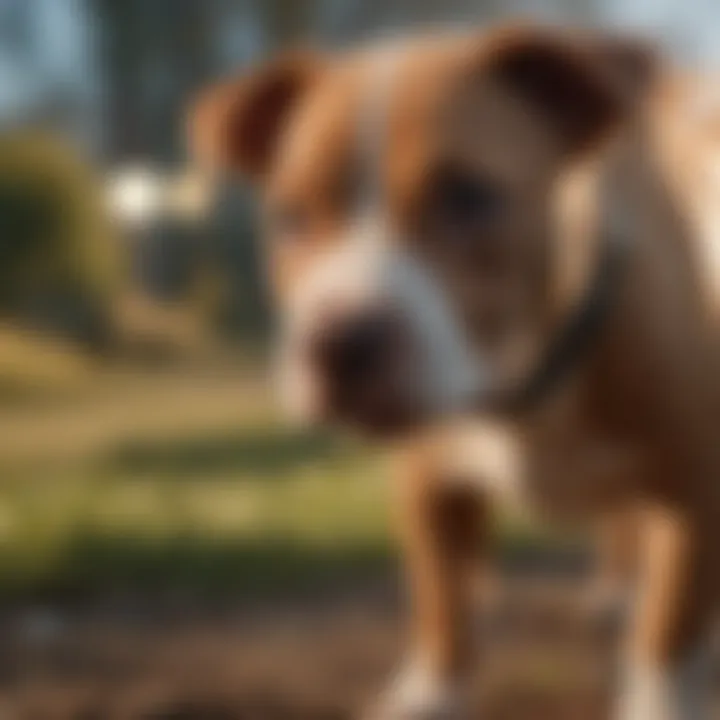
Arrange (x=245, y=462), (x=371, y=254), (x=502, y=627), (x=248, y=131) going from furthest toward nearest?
(x=245, y=462)
(x=502, y=627)
(x=248, y=131)
(x=371, y=254)

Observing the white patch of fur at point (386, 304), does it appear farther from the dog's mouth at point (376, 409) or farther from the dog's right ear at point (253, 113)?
the dog's right ear at point (253, 113)

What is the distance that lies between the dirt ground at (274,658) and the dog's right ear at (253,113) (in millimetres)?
321

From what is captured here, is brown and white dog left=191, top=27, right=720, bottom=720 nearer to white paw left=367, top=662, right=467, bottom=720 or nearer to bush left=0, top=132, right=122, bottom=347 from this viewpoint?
white paw left=367, top=662, right=467, bottom=720

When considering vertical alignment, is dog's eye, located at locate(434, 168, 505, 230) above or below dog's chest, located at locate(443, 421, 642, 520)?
above

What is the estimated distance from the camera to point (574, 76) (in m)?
0.80

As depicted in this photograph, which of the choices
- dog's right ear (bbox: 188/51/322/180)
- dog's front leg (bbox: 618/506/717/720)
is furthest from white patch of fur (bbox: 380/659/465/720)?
dog's right ear (bbox: 188/51/322/180)

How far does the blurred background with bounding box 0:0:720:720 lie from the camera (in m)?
1.00

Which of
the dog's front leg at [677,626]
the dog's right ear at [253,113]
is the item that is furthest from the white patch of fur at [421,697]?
the dog's right ear at [253,113]

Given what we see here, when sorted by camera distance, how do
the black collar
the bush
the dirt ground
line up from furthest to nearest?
the bush → the dirt ground → the black collar

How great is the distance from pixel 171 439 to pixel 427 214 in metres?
0.44

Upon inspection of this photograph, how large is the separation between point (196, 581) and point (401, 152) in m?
0.42

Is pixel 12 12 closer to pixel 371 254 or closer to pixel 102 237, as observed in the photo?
pixel 102 237

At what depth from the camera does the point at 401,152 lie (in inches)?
30.4

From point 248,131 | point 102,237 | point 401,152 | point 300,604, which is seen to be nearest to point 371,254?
point 401,152
